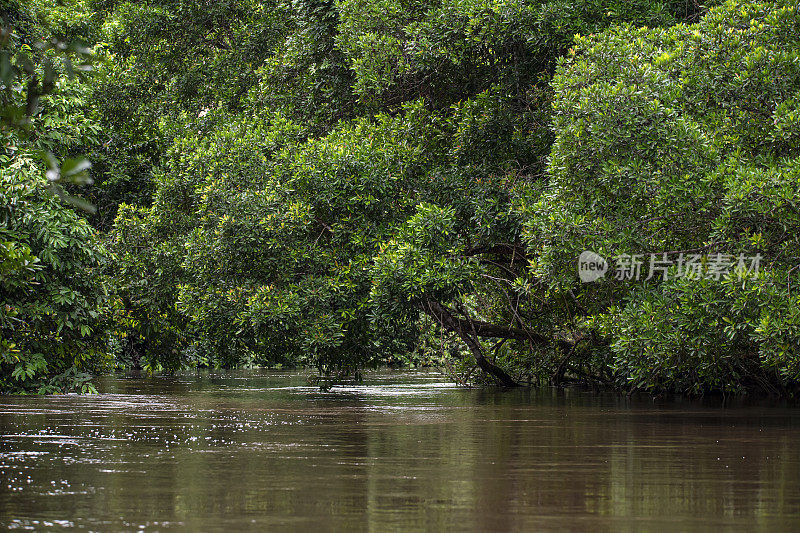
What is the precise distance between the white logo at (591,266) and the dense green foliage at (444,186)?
0.41 ft

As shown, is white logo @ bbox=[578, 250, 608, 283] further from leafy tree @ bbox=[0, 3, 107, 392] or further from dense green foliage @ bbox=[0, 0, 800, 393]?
leafy tree @ bbox=[0, 3, 107, 392]

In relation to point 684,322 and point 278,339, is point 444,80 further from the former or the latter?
point 684,322

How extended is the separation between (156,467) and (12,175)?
11598 millimetres

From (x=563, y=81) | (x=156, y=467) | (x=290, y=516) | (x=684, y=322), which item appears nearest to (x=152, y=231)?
(x=563, y=81)

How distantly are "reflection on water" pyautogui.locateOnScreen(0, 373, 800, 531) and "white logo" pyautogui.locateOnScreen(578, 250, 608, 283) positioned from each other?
82.2 inches

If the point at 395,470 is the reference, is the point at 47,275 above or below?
above

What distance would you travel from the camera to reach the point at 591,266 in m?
16.3

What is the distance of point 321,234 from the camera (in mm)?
20766

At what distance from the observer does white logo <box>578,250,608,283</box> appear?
1612cm

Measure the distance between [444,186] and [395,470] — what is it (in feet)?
42.4

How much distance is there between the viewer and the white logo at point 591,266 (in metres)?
16.1
